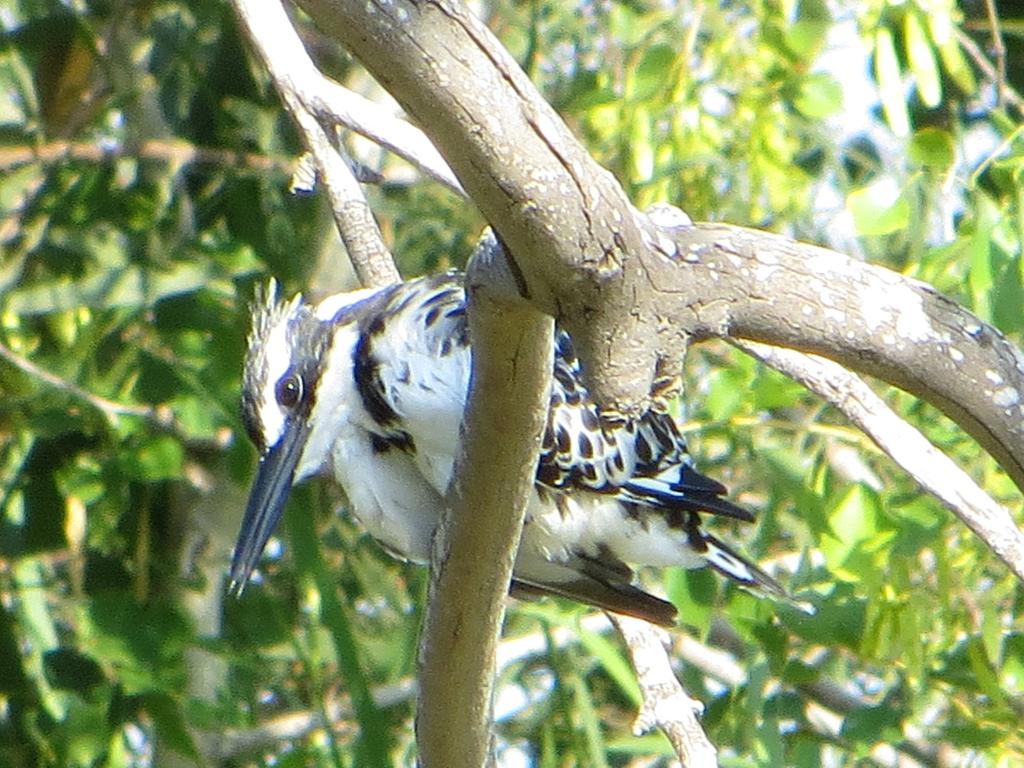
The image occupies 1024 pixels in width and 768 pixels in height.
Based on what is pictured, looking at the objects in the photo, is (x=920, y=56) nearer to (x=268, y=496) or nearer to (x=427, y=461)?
(x=427, y=461)

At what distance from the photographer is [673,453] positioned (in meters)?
2.54

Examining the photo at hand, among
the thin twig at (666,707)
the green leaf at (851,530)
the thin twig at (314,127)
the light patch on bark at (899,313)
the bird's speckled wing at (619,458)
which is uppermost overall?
the thin twig at (314,127)

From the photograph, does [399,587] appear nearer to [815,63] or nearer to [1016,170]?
[815,63]

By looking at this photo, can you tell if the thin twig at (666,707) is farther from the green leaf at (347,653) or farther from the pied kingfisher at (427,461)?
the green leaf at (347,653)

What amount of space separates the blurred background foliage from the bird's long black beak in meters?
0.30

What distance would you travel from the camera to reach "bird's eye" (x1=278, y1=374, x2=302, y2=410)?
8.26ft

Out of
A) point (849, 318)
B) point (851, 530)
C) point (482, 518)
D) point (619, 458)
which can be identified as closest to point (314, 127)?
point (619, 458)

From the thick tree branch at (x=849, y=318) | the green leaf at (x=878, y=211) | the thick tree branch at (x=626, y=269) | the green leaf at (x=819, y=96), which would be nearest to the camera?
the thick tree branch at (x=626, y=269)

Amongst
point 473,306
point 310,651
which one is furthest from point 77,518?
point 473,306

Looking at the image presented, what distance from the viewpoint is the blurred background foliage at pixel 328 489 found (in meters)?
2.51

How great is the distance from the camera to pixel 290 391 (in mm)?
2521

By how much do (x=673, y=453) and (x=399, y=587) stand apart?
1370 millimetres

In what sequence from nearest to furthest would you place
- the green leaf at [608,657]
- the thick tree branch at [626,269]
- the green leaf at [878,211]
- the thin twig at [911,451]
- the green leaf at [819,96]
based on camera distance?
the thick tree branch at [626,269] → the thin twig at [911,451] → the green leaf at [878,211] → the green leaf at [608,657] → the green leaf at [819,96]

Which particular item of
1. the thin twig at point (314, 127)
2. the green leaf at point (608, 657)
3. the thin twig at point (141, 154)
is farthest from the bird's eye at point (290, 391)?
the thin twig at point (141, 154)
